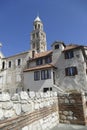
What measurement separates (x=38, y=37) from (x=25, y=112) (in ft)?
199

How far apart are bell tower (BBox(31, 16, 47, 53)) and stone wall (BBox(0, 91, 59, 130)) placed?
182 feet

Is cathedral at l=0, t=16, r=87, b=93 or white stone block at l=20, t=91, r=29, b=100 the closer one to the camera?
white stone block at l=20, t=91, r=29, b=100

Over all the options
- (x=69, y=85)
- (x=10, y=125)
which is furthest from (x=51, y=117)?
(x=69, y=85)

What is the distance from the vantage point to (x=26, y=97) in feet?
15.2

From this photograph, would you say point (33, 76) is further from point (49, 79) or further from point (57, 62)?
point (57, 62)

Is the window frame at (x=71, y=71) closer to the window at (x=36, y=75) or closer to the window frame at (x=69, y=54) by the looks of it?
the window frame at (x=69, y=54)

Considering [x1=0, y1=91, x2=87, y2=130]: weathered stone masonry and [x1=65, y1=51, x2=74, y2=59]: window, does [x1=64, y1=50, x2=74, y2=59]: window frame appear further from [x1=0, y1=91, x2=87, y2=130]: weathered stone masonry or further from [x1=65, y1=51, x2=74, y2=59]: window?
[x1=0, y1=91, x2=87, y2=130]: weathered stone masonry

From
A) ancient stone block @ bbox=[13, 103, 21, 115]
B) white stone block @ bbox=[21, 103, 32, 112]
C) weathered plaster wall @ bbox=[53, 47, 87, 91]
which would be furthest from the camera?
weathered plaster wall @ bbox=[53, 47, 87, 91]

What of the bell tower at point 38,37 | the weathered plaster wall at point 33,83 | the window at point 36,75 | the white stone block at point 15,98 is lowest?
the white stone block at point 15,98

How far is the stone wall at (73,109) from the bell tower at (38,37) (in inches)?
2120

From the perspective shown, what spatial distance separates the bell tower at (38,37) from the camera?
61984 millimetres

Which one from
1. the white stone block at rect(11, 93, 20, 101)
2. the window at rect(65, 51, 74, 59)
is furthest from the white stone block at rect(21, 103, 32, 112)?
the window at rect(65, 51, 74, 59)

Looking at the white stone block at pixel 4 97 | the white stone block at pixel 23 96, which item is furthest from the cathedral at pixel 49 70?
the white stone block at pixel 4 97

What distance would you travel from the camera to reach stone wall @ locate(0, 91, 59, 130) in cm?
343
